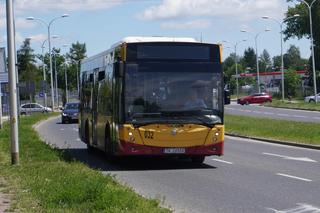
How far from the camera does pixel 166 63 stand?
52.7ft

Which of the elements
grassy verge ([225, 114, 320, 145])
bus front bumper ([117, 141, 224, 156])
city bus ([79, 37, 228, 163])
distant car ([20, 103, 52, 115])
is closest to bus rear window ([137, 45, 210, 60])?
city bus ([79, 37, 228, 163])

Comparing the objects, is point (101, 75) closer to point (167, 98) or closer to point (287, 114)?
point (167, 98)

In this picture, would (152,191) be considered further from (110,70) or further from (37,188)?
(110,70)

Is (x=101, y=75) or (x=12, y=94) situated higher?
(x=101, y=75)

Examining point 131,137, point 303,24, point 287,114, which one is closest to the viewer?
point 131,137

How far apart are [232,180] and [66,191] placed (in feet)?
15.1

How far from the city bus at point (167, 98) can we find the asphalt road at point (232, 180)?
676 millimetres

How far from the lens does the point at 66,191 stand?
10258mm

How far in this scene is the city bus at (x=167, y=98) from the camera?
1580 centimetres

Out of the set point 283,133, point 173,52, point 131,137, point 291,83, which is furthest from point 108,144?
point 291,83

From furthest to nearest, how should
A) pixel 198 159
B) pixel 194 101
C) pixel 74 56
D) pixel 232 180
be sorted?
pixel 74 56 → pixel 198 159 → pixel 194 101 → pixel 232 180

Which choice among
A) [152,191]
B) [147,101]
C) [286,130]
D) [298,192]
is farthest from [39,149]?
[286,130]

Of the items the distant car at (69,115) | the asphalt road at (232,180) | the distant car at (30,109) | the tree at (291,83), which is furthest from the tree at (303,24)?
the asphalt road at (232,180)

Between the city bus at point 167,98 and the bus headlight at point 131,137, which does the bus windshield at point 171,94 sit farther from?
the bus headlight at point 131,137
